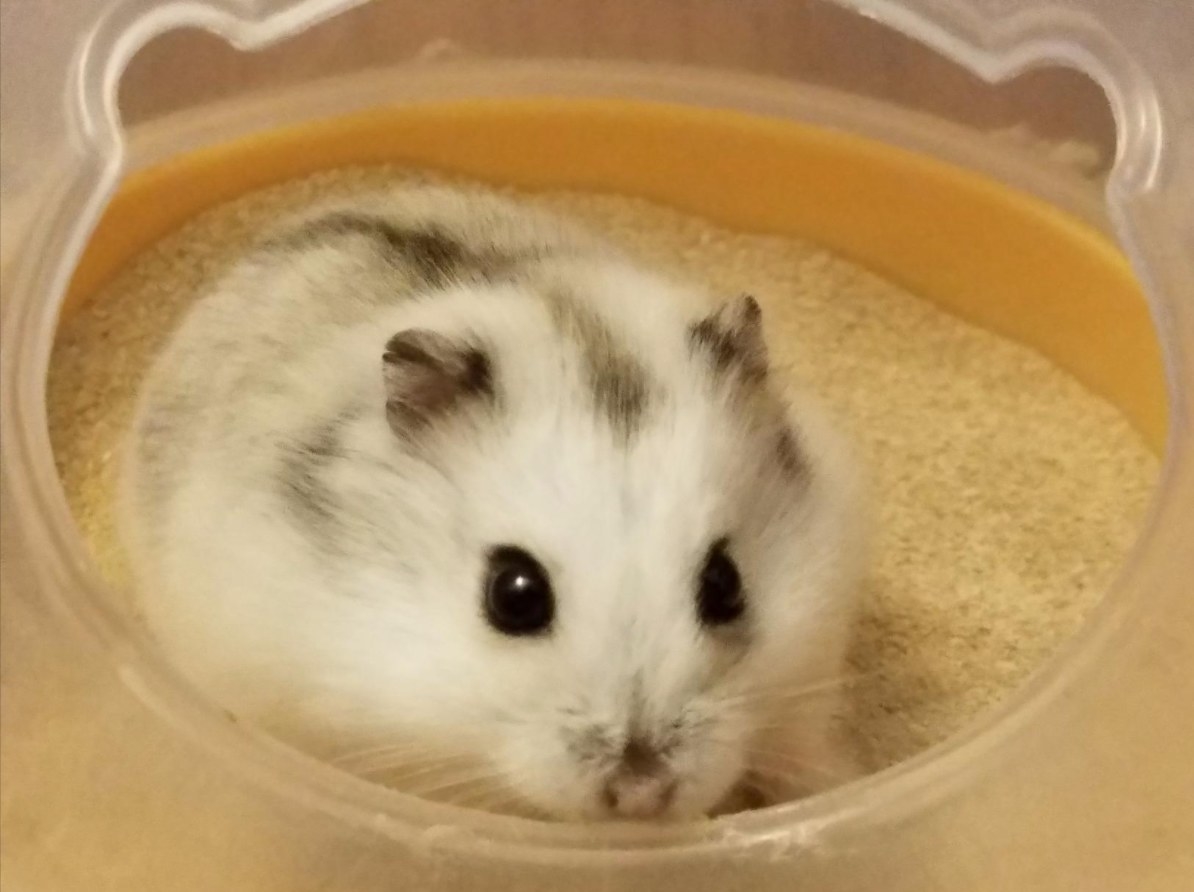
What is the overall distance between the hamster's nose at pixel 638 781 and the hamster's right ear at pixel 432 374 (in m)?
0.36

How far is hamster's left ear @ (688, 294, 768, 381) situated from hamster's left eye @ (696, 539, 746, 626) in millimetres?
201

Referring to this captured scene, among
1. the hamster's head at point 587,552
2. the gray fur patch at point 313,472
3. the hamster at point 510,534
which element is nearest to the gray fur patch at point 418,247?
the hamster at point 510,534

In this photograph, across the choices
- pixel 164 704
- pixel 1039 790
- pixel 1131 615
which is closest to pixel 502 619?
pixel 164 704

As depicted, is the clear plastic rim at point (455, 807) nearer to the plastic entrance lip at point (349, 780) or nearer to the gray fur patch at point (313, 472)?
the plastic entrance lip at point (349, 780)

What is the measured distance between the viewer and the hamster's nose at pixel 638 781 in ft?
3.81

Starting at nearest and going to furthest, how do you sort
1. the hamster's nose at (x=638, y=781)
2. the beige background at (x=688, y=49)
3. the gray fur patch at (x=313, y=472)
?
the hamster's nose at (x=638, y=781) < the gray fur patch at (x=313, y=472) < the beige background at (x=688, y=49)

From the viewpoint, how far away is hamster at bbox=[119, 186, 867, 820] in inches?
47.4

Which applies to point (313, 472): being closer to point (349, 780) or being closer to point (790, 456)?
point (349, 780)

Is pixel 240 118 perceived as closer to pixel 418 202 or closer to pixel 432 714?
pixel 418 202

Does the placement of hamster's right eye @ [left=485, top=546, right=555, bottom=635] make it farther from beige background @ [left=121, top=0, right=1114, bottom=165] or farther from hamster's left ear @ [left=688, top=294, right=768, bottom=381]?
beige background @ [left=121, top=0, right=1114, bottom=165]

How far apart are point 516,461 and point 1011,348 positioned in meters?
1.35

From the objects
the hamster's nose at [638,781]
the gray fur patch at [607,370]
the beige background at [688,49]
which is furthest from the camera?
the beige background at [688,49]

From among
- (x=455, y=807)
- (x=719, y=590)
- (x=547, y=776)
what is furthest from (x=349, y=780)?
(x=719, y=590)

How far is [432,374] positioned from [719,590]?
331 mm
